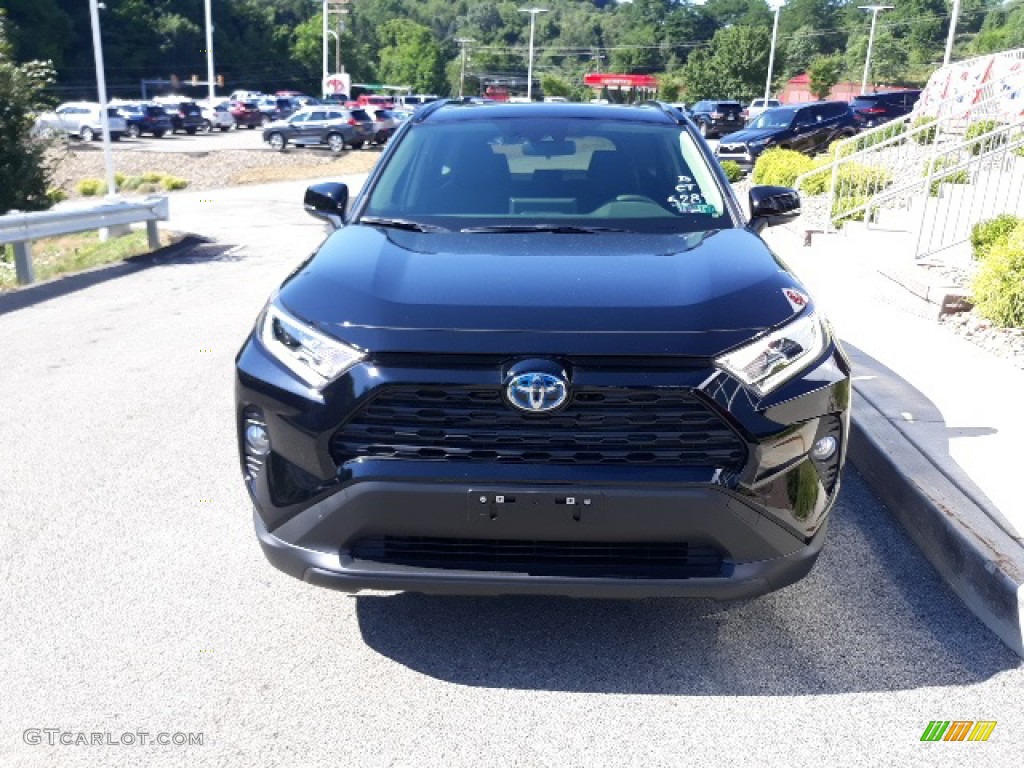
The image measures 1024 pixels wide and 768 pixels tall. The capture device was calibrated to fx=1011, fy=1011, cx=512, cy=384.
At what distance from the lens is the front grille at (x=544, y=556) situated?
3039 millimetres

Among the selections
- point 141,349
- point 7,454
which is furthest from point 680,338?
point 141,349

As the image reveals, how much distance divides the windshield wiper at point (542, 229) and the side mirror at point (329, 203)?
0.82 metres

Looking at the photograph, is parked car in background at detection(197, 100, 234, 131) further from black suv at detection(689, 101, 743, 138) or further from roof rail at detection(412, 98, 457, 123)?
roof rail at detection(412, 98, 457, 123)

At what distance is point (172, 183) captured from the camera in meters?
28.6

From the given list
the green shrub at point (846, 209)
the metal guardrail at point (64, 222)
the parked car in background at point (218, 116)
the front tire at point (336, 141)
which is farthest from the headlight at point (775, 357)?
the parked car in background at point (218, 116)

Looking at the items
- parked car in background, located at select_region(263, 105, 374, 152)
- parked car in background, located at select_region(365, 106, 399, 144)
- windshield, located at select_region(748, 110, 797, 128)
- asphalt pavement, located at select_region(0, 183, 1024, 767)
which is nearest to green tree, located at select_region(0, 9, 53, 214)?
asphalt pavement, located at select_region(0, 183, 1024, 767)

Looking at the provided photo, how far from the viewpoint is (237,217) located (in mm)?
18891

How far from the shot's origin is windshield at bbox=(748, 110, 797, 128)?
3080 centimetres

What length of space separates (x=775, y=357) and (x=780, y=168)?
1712 centimetres

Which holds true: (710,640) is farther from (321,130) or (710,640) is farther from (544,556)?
(321,130)

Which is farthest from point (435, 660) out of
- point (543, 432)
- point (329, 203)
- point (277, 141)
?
point (277, 141)

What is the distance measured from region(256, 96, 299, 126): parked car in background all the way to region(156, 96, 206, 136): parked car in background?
25.4ft

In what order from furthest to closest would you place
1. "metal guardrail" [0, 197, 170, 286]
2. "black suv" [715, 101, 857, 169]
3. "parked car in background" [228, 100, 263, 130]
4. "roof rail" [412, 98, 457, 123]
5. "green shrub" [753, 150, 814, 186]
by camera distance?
"parked car in background" [228, 100, 263, 130] < "black suv" [715, 101, 857, 169] < "green shrub" [753, 150, 814, 186] < "metal guardrail" [0, 197, 170, 286] < "roof rail" [412, 98, 457, 123]

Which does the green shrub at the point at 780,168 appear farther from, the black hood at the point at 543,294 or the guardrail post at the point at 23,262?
the black hood at the point at 543,294
